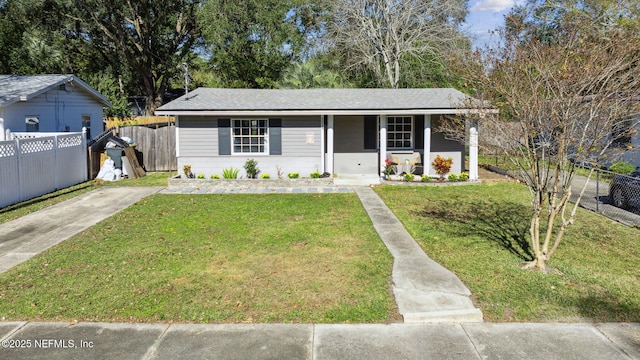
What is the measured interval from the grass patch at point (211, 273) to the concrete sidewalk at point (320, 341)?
Result: 268mm

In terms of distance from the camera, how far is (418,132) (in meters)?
17.2

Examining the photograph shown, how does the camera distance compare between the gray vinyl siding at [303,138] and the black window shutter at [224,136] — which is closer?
the black window shutter at [224,136]

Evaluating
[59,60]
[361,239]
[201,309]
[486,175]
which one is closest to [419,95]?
[486,175]

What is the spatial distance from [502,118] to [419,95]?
34.5ft

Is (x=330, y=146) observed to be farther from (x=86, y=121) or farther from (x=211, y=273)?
(x=86, y=121)

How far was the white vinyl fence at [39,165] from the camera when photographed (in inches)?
480

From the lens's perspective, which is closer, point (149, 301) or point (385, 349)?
point (385, 349)

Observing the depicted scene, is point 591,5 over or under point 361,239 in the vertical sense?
over

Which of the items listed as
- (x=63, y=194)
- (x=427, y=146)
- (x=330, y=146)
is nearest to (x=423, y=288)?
(x=330, y=146)

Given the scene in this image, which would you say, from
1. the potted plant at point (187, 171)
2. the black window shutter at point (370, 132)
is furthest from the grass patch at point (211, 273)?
the black window shutter at point (370, 132)

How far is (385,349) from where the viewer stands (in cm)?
485

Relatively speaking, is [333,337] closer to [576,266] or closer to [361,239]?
[361,239]

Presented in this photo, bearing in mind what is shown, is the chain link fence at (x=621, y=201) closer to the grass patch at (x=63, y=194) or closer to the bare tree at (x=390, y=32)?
the grass patch at (x=63, y=194)

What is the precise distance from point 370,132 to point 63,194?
10586 mm
